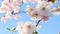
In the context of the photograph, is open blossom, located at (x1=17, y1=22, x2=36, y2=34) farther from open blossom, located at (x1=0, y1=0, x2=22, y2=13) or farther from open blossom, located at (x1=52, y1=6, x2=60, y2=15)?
open blossom, located at (x1=0, y1=0, x2=22, y2=13)

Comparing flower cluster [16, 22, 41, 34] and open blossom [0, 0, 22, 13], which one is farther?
open blossom [0, 0, 22, 13]

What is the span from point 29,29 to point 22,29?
0.19 ft

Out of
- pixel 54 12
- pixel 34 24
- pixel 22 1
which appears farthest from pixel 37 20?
pixel 22 1

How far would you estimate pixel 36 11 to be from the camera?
1495 millimetres

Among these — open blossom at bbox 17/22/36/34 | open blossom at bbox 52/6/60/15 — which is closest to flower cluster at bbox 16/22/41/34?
open blossom at bbox 17/22/36/34

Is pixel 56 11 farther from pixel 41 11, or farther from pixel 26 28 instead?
pixel 26 28

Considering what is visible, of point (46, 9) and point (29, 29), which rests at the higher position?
point (46, 9)

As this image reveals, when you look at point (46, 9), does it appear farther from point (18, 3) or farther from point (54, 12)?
point (18, 3)

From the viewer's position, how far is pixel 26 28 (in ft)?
5.07

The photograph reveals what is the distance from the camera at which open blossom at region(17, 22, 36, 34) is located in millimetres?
1532

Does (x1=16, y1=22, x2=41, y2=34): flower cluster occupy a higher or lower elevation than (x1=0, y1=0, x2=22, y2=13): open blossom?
lower

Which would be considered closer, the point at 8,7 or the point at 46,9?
the point at 46,9

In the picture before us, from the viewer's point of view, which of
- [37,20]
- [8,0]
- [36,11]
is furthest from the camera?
[8,0]

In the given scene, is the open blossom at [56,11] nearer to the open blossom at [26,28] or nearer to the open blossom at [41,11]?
the open blossom at [41,11]
